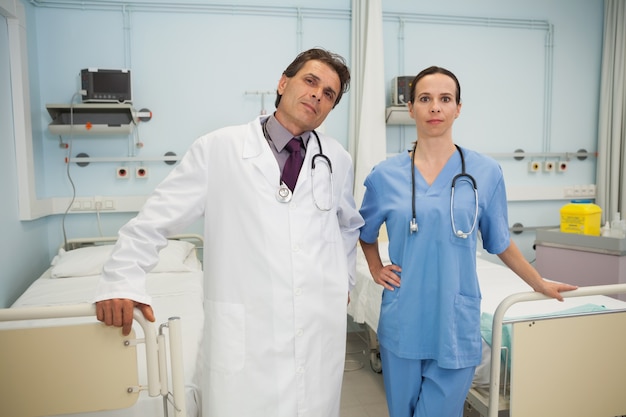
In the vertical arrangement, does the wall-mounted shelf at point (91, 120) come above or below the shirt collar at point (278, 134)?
above

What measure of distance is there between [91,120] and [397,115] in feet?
6.83

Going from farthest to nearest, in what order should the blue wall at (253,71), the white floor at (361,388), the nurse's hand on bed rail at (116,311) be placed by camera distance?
1. the blue wall at (253,71)
2. the white floor at (361,388)
3. the nurse's hand on bed rail at (116,311)

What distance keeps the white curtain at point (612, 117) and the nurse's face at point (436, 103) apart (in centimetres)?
293

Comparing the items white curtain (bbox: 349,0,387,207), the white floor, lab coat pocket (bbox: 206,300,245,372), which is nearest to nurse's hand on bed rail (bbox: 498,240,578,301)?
lab coat pocket (bbox: 206,300,245,372)

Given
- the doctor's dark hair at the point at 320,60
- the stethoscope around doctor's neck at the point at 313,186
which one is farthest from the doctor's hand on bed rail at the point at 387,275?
the doctor's dark hair at the point at 320,60

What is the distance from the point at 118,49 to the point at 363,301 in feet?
7.81

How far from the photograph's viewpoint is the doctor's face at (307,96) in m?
1.34

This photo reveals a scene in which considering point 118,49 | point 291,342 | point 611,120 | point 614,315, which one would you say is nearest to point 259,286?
point 291,342

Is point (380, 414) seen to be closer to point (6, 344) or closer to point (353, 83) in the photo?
point (6, 344)

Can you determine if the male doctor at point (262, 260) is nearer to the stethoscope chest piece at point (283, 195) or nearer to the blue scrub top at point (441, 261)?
the stethoscope chest piece at point (283, 195)

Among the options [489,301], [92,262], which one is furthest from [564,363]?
[92,262]

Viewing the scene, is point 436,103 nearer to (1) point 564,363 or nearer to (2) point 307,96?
(2) point 307,96

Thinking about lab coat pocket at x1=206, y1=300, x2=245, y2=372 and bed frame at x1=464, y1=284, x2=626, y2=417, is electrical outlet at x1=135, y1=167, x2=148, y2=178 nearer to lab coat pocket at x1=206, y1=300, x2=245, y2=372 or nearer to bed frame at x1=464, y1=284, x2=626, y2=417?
lab coat pocket at x1=206, y1=300, x2=245, y2=372

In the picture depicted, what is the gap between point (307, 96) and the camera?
1335 millimetres
